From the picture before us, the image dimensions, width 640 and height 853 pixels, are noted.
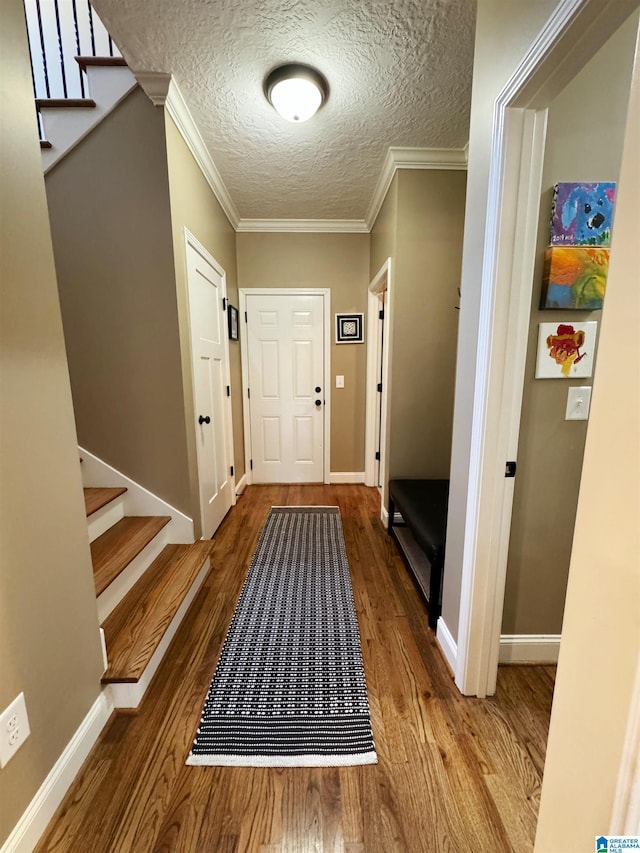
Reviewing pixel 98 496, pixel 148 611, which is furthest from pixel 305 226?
pixel 148 611

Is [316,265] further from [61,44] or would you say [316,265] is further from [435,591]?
[435,591]

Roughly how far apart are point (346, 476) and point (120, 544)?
232 centimetres

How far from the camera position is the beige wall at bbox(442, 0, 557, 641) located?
0.97 m

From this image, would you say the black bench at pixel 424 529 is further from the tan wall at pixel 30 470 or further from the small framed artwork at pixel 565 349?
the tan wall at pixel 30 470

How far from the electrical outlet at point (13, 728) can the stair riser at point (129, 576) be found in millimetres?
598

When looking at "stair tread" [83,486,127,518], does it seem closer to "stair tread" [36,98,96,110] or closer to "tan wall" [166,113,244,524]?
"tan wall" [166,113,244,524]

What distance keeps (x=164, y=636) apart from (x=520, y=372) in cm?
177

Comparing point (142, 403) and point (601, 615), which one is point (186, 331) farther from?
point (601, 615)

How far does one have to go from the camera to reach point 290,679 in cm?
139

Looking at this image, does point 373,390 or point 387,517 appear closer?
point 387,517

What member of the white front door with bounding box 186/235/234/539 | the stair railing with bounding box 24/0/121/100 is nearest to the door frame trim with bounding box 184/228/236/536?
the white front door with bounding box 186/235/234/539

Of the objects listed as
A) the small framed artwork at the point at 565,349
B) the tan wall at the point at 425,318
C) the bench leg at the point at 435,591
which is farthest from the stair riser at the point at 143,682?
the small framed artwork at the point at 565,349

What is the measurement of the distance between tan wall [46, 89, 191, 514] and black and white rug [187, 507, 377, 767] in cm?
84

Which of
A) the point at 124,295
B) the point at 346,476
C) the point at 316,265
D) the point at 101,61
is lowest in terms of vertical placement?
the point at 346,476
